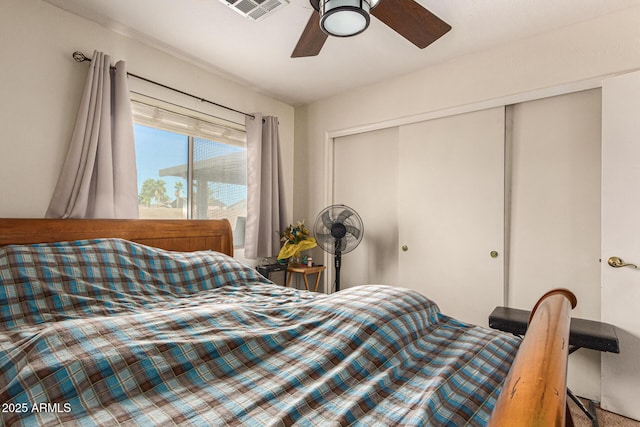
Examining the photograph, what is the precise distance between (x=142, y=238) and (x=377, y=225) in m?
1.93

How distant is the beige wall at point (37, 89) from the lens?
1822 millimetres

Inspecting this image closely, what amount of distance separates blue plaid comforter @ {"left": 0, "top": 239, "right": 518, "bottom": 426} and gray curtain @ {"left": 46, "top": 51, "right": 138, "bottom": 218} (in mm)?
478

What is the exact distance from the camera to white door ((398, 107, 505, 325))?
7.97ft

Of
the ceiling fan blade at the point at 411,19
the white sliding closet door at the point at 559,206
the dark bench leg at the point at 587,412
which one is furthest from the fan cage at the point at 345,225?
the dark bench leg at the point at 587,412

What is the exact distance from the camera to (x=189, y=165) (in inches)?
108

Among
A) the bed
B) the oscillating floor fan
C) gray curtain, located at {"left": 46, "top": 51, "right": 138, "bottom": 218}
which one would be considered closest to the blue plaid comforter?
the bed

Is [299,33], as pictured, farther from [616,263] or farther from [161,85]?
[616,263]

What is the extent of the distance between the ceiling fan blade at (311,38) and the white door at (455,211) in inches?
51.0

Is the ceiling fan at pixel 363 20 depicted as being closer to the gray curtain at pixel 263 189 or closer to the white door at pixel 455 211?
the white door at pixel 455 211

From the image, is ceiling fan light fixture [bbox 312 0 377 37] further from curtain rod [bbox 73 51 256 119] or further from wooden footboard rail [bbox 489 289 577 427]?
curtain rod [bbox 73 51 256 119]

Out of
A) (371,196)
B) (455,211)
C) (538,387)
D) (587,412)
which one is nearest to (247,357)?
(538,387)

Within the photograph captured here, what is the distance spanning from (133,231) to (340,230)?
1.50m

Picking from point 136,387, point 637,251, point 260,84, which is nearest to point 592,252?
point 637,251

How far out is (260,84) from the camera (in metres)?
3.08
